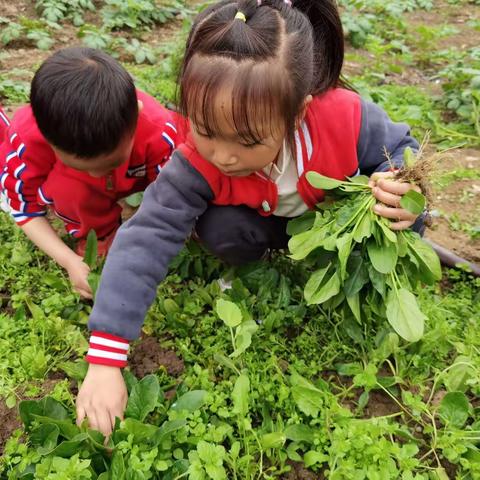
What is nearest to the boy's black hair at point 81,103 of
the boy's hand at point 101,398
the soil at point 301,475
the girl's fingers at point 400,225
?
the boy's hand at point 101,398

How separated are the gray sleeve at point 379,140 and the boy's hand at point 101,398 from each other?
1067 mm

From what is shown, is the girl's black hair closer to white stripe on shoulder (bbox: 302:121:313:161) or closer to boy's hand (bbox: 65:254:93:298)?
white stripe on shoulder (bbox: 302:121:313:161)

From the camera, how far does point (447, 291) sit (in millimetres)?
2395

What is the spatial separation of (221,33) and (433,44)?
407 cm

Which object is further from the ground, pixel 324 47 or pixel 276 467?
pixel 324 47

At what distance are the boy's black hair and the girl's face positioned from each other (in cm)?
46

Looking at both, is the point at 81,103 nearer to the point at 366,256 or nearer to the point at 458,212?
the point at 366,256

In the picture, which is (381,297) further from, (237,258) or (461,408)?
(237,258)

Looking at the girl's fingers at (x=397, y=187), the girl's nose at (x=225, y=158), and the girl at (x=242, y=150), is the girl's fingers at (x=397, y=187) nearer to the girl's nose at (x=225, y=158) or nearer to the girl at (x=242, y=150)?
the girl at (x=242, y=150)

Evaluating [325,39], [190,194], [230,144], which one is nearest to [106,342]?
[190,194]

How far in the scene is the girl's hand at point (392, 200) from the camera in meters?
1.64

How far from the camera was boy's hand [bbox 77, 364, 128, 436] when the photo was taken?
1.61m

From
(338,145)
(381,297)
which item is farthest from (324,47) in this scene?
(381,297)

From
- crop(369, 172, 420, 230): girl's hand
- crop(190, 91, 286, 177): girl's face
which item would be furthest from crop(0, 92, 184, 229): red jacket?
crop(369, 172, 420, 230): girl's hand
